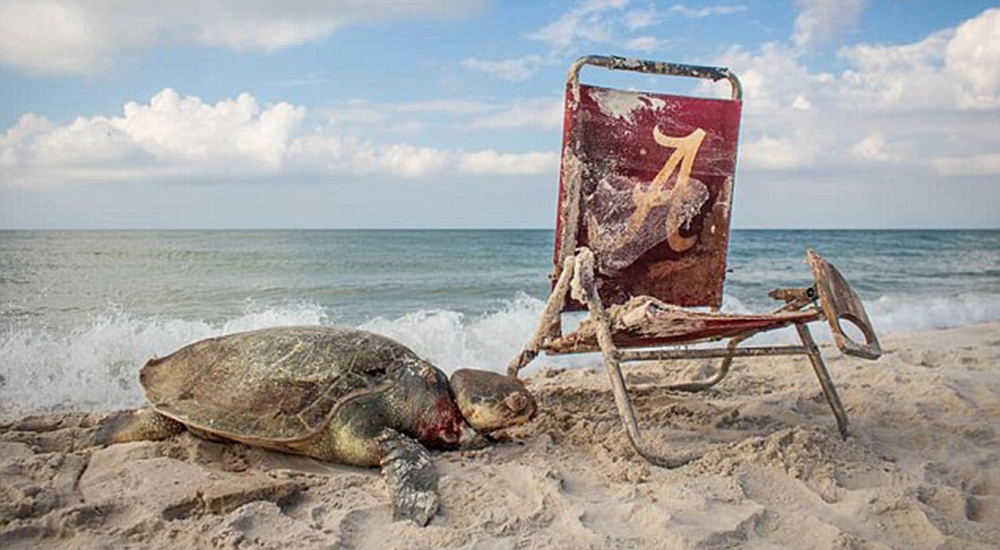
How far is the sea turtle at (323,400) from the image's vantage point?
307cm

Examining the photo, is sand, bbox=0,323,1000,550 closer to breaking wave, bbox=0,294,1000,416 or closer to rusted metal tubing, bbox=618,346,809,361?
rusted metal tubing, bbox=618,346,809,361

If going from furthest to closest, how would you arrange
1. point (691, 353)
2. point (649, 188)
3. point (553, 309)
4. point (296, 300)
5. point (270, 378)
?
point (296, 300) → point (649, 188) → point (553, 309) → point (691, 353) → point (270, 378)

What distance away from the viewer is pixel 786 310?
357 centimetres

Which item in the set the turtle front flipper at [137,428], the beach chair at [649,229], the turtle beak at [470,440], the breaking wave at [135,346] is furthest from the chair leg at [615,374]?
the breaking wave at [135,346]

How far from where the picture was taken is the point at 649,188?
147 inches

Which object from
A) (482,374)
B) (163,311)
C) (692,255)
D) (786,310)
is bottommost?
(163,311)

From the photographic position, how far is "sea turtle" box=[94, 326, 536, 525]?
10.1ft

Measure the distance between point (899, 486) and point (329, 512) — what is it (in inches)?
88.3

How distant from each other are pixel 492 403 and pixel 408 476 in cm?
64

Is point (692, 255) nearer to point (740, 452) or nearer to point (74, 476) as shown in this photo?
point (740, 452)

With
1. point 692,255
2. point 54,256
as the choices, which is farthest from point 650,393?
point 54,256

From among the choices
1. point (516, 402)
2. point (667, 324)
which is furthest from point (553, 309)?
point (667, 324)

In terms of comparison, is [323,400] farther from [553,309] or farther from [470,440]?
[553,309]

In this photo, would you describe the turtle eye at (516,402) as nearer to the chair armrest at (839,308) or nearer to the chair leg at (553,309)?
the chair leg at (553,309)
